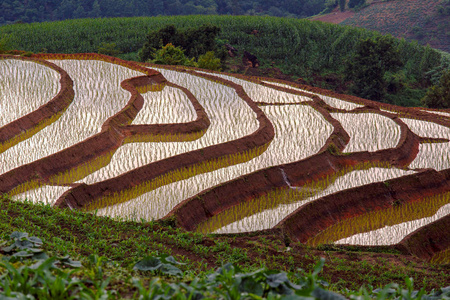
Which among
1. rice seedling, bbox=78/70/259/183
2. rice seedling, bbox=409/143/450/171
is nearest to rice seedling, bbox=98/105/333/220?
rice seedling, bbox=78/70/259/183

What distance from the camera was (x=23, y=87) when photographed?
36.8 ft

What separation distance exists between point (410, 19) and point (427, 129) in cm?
Answer: 4526

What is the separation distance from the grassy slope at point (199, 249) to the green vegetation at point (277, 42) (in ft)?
72.7

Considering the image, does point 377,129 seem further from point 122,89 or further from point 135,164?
point 122,89

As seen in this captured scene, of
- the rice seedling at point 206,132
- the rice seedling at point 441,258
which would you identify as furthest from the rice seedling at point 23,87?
the rice seedling at point 441,258

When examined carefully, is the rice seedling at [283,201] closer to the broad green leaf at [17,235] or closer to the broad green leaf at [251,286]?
the broad green leaf at [17,235]

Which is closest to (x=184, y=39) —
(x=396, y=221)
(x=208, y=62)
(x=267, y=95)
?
(x=208, y=62)

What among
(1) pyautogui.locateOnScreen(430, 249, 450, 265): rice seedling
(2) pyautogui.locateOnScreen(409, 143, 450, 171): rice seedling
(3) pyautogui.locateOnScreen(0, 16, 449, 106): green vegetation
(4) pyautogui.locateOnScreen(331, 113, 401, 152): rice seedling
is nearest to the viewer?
(1) pyautogui.locateOnScreen(430, 249, 450, 265): rice seedling

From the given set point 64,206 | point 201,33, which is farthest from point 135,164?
point 201,33

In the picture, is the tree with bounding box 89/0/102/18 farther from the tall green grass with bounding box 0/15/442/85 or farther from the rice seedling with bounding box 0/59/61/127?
the rice seedling with bounding box 0/59/61/127

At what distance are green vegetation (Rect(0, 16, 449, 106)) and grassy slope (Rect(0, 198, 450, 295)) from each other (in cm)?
2217

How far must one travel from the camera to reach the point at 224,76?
14344 mm

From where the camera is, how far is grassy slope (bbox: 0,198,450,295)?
15.5 feet

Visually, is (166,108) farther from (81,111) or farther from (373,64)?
(373,64)
